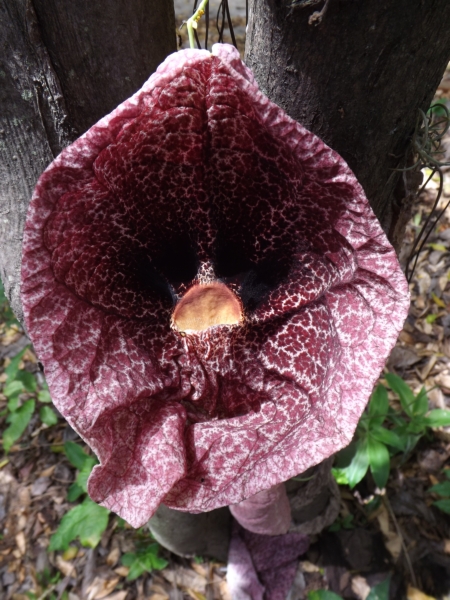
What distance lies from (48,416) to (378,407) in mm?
1365

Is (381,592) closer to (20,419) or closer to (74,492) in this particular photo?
(74,492)

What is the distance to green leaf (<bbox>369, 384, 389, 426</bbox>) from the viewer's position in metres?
1.50

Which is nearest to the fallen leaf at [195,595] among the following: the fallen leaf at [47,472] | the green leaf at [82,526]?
the green leaf at [82,526]

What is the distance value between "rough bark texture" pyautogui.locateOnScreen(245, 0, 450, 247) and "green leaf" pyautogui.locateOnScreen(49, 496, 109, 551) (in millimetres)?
1340

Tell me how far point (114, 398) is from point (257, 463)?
0.24 meters

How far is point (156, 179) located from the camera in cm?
70

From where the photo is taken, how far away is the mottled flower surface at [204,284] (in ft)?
1.98

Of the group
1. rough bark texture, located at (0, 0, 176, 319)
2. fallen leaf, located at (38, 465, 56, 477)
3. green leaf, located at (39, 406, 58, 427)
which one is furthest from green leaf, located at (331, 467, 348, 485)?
rough bark texture, located at (0, 0, 176, 319)

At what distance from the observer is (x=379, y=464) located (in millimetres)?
1426

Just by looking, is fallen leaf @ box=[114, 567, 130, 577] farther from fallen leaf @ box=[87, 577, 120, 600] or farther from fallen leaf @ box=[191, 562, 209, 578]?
fallen leaf @ box=[191, 562, 209, 578]

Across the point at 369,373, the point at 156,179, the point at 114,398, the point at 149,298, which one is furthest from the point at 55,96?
the point at 369,373

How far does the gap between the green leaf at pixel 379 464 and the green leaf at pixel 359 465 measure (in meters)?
0.02

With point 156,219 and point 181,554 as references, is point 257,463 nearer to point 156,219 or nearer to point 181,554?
point 156,219

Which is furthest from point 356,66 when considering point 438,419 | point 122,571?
point 122,571
